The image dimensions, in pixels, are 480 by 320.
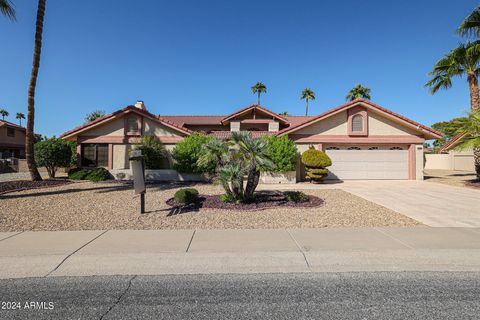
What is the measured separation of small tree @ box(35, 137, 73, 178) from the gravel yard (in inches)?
262

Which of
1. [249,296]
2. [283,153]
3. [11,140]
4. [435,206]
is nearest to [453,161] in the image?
[283,153]

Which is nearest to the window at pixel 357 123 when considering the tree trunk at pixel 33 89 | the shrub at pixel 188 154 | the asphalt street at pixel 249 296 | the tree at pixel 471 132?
the tree at pixel 471 132

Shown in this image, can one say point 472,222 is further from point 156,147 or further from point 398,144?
point 156,147

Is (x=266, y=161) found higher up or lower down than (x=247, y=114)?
lower down

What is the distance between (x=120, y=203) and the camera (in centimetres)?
902

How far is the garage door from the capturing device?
16.9 m

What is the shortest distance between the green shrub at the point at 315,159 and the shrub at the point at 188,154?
6.57 metres

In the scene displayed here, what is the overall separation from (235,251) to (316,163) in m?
11.7

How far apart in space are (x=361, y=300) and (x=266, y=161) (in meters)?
5.37

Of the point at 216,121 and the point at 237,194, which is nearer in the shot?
the point at 237,194

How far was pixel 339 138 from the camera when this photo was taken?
16906 millimetres

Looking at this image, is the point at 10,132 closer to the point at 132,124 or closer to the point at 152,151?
the point at 132,124

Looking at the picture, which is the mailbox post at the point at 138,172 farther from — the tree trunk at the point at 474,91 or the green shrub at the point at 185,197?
the tree trunk at the point at 474,91

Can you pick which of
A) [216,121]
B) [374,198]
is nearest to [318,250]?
[374,198]
